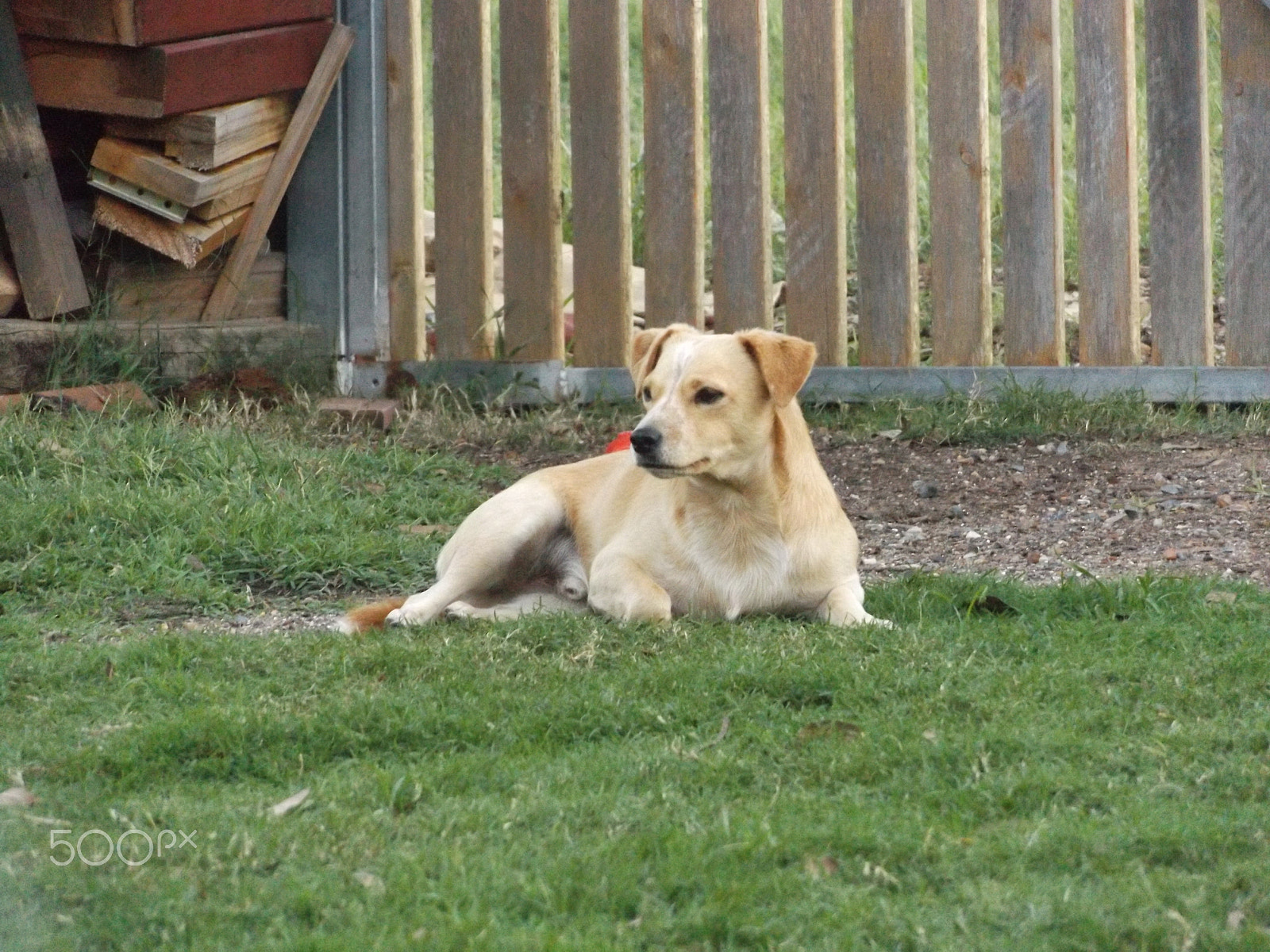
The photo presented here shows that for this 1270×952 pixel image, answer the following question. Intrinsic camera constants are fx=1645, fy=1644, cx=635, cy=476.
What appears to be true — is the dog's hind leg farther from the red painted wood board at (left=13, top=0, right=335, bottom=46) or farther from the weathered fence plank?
the red painted wood board at (left=13, top=0, right=335, bottom=46)

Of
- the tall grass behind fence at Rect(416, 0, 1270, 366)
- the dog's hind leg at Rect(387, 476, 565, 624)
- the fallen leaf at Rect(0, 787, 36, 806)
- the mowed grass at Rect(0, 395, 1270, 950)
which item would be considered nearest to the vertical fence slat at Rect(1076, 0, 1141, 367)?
the tall grass behind fence at Rect(416, 0, 1270, 366)

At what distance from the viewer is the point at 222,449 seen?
6.02 m

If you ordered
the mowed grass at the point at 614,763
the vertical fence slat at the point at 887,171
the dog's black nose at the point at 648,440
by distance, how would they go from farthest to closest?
the vertical fence slat at the point at 887,171
the dog's black nose at the point at 648,440
the mowed grass at the point at 614,763

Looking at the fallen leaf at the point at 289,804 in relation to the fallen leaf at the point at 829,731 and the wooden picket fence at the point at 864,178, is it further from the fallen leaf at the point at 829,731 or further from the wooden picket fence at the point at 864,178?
the wooden picket fence at the point at 864,178

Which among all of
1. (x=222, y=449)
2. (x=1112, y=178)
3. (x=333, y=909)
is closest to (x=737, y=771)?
(x=333, y=909)

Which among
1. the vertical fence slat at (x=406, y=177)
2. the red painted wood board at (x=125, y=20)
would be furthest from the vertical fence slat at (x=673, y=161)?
the red painted wood board at (x=125, y=20)

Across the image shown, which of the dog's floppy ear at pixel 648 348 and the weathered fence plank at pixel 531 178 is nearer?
the dog's floppy ear at pixel 648 348

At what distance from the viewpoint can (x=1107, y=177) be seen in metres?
6.74

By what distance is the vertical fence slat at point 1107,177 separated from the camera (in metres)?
6.69

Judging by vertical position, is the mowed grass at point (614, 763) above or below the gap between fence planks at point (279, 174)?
below

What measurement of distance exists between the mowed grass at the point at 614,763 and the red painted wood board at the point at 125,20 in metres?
2.33

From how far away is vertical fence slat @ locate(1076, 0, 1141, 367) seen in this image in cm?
669

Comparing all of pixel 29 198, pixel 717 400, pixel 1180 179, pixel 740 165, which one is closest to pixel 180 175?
pixel 29 198

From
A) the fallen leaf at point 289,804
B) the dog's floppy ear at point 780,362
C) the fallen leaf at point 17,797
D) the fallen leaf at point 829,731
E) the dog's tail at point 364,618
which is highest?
the dog's floppy ear at point 780,362
